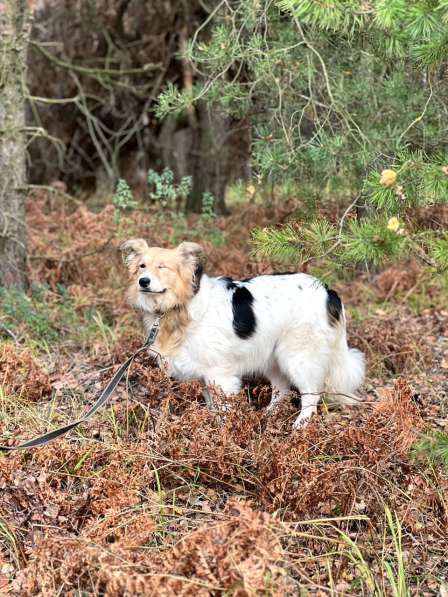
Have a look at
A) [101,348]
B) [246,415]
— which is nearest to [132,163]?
[101,348]

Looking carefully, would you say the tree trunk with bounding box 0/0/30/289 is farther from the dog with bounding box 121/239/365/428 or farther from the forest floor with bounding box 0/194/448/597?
the dog with bounding box 121/239/365/428

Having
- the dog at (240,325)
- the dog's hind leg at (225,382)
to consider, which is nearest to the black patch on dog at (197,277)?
the dog at (240,325)

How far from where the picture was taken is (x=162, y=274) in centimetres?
524

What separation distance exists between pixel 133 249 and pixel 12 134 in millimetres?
2241

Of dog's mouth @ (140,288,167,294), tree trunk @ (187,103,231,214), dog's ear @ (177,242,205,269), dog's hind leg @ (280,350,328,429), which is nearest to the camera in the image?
dog's mouth @ (140,288,167,294)

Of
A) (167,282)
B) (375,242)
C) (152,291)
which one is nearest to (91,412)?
(152,291)

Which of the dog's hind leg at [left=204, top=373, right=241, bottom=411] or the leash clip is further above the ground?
the leash clip

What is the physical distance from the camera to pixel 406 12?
296 centimetres

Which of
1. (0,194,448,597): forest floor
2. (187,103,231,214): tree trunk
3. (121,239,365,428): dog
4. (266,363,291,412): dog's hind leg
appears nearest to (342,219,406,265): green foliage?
(0,194,448,597): forest floor

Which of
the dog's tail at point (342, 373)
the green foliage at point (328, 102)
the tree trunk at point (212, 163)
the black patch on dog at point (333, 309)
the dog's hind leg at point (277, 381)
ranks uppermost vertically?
the green foliage at point (328, 102)

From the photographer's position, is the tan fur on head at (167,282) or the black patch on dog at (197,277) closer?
the tan fur on head at (167,282)

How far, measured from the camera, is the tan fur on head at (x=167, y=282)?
528cm

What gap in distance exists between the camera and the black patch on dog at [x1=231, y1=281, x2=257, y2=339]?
18.0ft

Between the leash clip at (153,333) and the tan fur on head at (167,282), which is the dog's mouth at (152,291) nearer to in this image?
the tan fur on head at (167,282)
